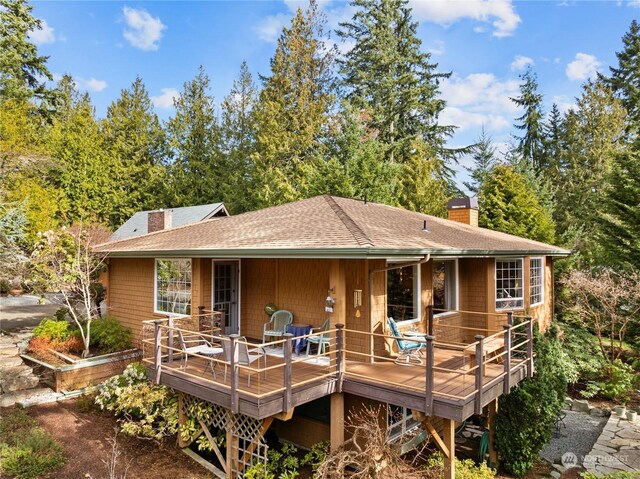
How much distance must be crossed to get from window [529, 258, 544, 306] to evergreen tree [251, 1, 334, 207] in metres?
13.4

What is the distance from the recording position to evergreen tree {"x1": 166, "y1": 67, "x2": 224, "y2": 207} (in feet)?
97.4

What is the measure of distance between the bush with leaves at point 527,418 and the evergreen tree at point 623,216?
953 centimetres

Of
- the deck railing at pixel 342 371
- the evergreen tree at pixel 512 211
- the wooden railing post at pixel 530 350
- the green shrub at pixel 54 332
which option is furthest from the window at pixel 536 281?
the green shrub at pixel 54 332

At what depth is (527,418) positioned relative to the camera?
843 cm

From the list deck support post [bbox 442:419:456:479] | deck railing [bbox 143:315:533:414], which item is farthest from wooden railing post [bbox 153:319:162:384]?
deck support post [bbox 442:419:456:479]

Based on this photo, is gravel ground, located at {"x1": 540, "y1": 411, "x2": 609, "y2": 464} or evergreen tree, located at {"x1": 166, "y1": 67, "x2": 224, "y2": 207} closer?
gravel ground, located at {"x1": 540, "y1": 411, "x2": 609, "y2": 464}

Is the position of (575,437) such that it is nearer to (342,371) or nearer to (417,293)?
(417,293)

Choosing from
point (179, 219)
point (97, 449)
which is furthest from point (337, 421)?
point (179, 219)

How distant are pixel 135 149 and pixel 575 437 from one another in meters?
32.6

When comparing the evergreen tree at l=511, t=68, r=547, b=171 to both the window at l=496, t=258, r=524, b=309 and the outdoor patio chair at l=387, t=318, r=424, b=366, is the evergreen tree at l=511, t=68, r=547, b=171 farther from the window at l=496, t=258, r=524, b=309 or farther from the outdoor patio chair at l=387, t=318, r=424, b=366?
the outdoor patio chair at l=387, t=318, r=424, b=366

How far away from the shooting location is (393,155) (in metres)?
28.4

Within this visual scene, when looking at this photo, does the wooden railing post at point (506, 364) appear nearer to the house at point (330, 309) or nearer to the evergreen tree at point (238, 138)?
the house at point (330, 309)

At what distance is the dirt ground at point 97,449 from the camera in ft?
23.9

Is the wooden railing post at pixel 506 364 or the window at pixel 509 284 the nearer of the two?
the wooden railing post at pixel 506 364
